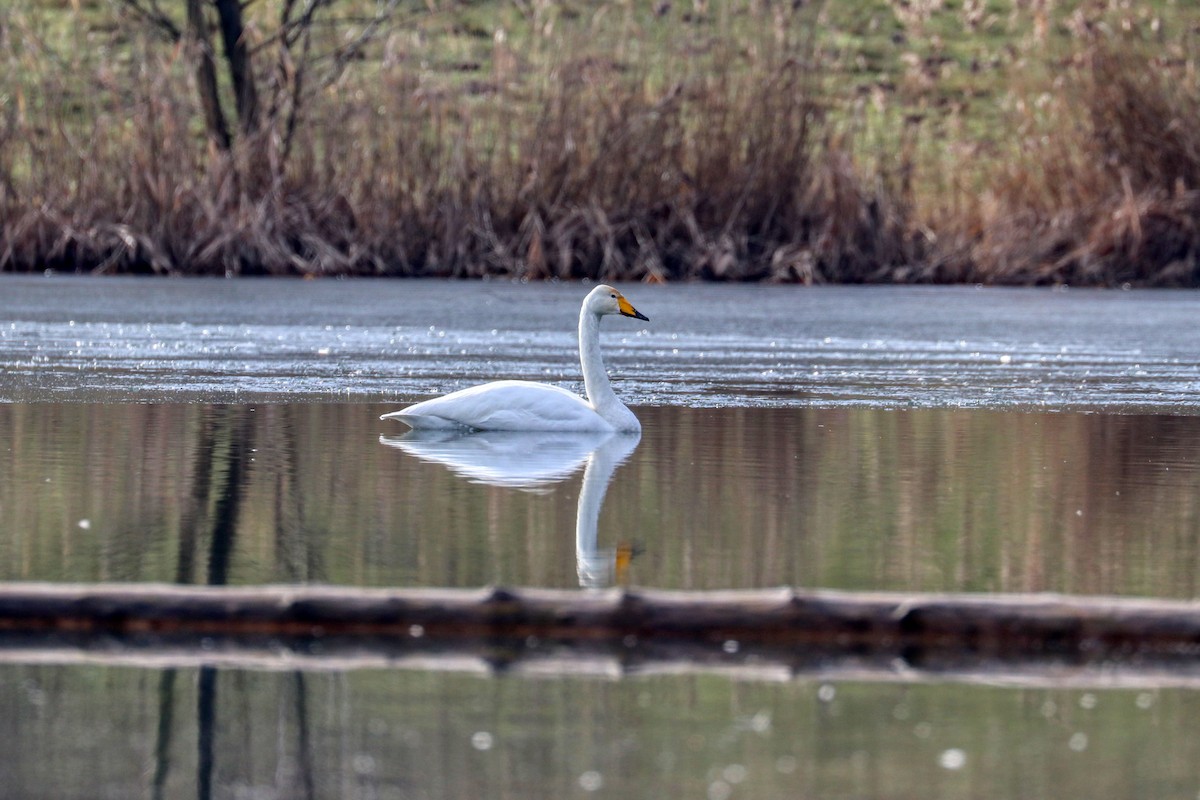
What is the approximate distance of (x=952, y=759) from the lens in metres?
3.22

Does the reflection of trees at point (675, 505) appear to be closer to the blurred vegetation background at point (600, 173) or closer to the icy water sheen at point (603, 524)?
the icy water sheen at point (603, 524)

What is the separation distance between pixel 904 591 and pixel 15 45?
14924mm

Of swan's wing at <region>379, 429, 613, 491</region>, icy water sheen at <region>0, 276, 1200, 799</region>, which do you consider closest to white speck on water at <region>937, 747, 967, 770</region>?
icy water sheen at <region>0, 276, 1200, 799</region>

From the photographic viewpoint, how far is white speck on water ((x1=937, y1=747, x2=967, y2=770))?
10.5ft

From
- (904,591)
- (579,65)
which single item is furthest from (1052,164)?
(904,591)

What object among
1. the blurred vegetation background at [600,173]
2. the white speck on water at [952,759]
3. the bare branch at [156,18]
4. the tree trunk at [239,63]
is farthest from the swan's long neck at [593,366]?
the bare branch at [156,18]

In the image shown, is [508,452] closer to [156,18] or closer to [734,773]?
[734,773]

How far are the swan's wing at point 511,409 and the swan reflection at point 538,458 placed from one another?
5cm

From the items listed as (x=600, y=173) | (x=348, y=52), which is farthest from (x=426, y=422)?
(x=348, y=52)

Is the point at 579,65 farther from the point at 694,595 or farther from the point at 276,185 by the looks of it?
the point at 694,595

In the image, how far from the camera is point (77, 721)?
134 inches

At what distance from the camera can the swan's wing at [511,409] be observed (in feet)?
24.8

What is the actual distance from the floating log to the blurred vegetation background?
12.9m

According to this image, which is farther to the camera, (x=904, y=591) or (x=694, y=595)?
(x=904, y=591)
